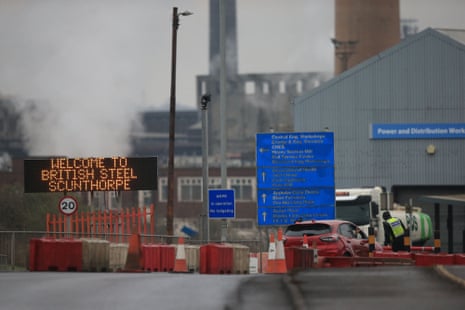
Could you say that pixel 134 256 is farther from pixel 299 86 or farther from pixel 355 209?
pixel 299 86

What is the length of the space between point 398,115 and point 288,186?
935 inches

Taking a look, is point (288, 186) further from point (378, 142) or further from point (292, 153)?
point (378, 142)

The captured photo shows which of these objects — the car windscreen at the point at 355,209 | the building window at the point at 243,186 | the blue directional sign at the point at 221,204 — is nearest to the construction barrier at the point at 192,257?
the blue directional sign at the point at 221,204

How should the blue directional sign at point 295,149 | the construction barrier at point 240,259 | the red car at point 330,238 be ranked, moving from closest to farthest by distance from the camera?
the construction barrier at point 240,259 → the red car at point 330,238 → the blue directional sign at point 295,149

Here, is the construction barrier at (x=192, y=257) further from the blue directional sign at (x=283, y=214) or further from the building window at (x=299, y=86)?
the building window at (x=299, y=86)

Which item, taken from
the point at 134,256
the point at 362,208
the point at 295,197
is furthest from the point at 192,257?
the point at 362,208

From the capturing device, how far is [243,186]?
128 m

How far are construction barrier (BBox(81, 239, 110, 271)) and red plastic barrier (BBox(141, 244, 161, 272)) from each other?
5.74 feet

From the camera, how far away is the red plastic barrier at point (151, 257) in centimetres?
3053

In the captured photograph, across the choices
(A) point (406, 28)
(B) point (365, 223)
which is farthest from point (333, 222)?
(A) point (406, 28)

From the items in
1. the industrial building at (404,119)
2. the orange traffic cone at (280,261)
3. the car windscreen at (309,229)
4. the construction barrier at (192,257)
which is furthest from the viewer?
the industrial building at (404,119)

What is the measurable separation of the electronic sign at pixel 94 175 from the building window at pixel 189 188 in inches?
3276

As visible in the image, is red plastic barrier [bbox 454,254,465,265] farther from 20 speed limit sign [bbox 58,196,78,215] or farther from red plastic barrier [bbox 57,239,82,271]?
20 speed limit sign [bbox 58,196,78,215]

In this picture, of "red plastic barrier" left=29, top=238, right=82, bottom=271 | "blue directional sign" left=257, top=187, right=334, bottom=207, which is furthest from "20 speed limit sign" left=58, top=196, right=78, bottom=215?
"red plastic barrier" left=29, top=238, right=82, bottom=271
